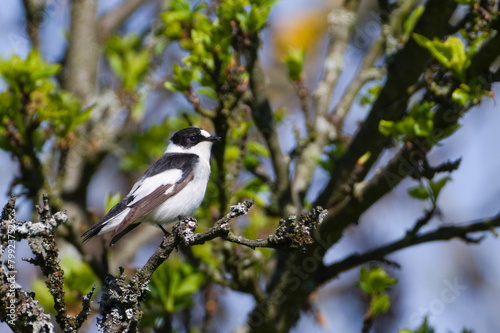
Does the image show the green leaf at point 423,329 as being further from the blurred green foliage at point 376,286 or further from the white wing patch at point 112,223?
the white wing patch at point 112,223

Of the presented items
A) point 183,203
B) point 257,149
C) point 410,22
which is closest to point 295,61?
point 257,149

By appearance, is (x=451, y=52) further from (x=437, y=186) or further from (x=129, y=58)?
(x=129, y=58)

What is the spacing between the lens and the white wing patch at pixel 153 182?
4.24 meters

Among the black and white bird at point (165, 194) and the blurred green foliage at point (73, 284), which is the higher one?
the black and white bird at point (165, 194)

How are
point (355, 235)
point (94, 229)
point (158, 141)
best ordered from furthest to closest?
point (355, 235) → point (158, 141) → point (94, 229)

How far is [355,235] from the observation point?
23.9ft

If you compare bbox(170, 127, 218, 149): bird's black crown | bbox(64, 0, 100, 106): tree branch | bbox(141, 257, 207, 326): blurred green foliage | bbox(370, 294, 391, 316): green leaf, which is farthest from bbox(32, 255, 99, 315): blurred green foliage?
bbox(64, 0, 100, 106): tree branch

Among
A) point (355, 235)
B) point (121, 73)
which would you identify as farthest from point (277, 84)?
point (121, 73)

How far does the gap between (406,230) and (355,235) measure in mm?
3398

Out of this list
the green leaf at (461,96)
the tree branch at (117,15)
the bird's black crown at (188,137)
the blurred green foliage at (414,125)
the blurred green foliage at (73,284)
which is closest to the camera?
the green leaf at (461,96)

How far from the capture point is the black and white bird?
155 inches

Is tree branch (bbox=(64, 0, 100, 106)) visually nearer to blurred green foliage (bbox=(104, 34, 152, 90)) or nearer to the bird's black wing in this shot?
blurred green foliage (bbox=(104, 34, 152, 90))

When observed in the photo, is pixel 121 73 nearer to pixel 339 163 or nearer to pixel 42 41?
pixel 42 41

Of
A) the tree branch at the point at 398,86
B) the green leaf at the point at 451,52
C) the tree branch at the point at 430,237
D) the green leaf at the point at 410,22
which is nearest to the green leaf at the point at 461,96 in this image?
the green leaf at the point at 451,52
